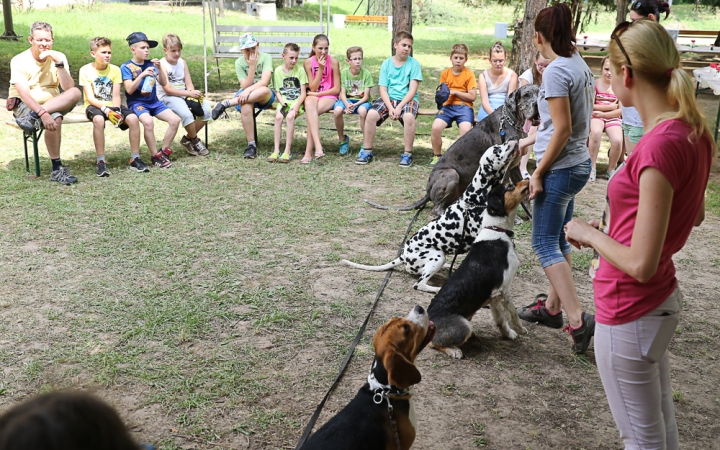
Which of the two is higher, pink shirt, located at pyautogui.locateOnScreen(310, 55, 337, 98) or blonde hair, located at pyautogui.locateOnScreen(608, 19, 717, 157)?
blonde hair, located at pyautogui.locateOnScreen(608, 19, 717, 157)

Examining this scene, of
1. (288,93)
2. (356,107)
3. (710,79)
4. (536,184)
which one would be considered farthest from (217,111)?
(710,79)

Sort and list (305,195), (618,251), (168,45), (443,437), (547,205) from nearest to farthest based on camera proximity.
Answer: (618,251)
(443,437)
(547,205)
(305,195)
(168,45)

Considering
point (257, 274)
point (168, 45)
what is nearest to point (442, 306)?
point (257, 274)

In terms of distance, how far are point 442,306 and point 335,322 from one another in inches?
35.0

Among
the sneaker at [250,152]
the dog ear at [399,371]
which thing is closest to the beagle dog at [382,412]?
the dog ear at [399,371]

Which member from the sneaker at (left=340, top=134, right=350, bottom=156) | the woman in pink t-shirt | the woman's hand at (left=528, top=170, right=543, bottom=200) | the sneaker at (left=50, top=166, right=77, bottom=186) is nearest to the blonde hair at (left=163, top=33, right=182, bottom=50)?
the sneaker at (left=50, top=166, right=77, bottom=186)

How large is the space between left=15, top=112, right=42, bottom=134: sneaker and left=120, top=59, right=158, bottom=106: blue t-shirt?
124cm

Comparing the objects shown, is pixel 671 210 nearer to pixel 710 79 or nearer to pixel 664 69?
pixel 664 69

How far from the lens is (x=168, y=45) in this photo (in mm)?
9203

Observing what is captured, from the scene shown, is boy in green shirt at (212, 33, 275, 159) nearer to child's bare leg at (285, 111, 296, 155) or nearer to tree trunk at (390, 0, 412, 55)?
child's bare leg at (285, 111, 296, 155)

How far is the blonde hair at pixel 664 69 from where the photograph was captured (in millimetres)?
1956

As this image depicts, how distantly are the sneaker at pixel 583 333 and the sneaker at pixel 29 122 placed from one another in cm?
686

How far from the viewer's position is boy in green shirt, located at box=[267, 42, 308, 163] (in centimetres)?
920

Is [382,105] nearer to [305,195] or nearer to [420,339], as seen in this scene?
[305,195]
